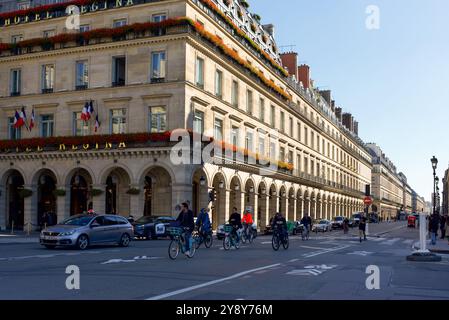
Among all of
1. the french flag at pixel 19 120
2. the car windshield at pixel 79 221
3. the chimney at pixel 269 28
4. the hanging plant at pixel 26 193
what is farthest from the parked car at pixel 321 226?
the car windshield at pixel 79 221

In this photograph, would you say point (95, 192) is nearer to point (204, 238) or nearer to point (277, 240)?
point (204, 238)

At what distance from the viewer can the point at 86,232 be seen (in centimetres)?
2214

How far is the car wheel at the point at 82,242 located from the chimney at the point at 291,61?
50653mm

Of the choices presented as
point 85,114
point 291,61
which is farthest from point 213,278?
point 291,61

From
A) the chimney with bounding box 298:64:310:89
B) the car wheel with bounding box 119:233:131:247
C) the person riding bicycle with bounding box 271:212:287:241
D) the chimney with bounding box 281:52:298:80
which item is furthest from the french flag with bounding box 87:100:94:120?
the chimney with bounding box 298:64:310:89

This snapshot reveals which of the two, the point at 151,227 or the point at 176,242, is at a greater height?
the point at 176,242

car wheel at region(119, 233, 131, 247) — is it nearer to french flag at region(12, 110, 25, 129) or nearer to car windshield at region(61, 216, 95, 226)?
car windshield at region(61, 216, 95, 226)

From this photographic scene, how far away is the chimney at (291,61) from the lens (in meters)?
69.1

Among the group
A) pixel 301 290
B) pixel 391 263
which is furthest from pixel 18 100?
pixel 301 290

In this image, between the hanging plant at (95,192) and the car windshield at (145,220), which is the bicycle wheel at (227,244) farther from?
the hanging plant at (95,192)

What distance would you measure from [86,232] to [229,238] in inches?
231

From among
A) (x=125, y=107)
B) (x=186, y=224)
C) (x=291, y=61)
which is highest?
(x=291, y=61)
